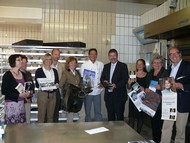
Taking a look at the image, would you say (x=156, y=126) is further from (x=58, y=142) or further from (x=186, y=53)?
(x=58, y=142)

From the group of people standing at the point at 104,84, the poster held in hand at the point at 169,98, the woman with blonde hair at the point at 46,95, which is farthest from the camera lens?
the woman with blonde hair at the point at 46,95

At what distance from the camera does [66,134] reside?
1604 millimetres

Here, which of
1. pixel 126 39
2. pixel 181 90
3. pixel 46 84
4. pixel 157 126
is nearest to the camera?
pixel 181 90

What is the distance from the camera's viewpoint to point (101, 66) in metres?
3.62

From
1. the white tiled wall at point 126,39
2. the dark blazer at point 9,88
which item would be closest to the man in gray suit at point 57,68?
the dark blazer at point 9,88

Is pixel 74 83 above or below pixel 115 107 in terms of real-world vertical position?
above

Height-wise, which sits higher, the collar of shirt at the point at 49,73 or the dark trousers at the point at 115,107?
the collar of shirt at the point at 49,73

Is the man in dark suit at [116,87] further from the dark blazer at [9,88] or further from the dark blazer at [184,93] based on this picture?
the dark blazer at [9,88]

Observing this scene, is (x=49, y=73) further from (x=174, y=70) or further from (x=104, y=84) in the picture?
(x=174, y=70)

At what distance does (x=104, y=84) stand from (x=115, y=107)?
36 cm

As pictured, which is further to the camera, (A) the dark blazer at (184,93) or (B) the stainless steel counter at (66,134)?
(A) the dark blazer at (184,93)

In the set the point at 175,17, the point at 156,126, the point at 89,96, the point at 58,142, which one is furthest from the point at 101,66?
the point at 58,142

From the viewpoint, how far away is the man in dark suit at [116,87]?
329cm

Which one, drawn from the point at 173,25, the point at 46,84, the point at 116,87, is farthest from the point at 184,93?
the point at 46,84
